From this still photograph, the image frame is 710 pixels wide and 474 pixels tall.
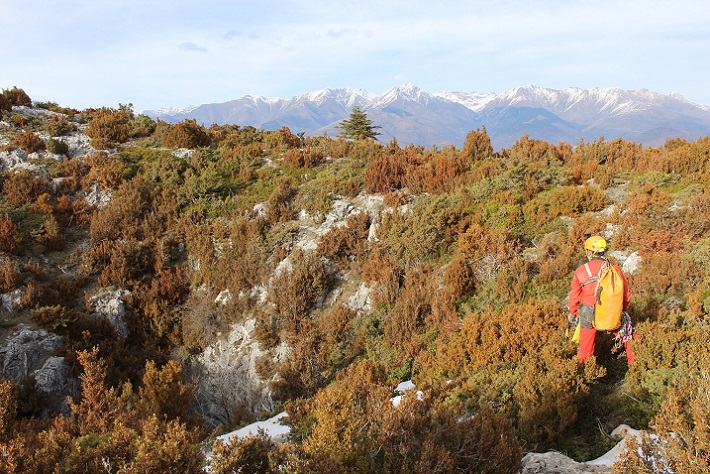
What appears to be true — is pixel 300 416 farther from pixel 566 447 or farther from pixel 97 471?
pixel 566 447

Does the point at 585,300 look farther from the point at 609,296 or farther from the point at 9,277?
the point at 9,277

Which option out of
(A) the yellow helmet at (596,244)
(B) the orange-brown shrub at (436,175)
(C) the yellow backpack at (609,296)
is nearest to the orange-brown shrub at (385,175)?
(B) the orange-brown shrub at (436,175)

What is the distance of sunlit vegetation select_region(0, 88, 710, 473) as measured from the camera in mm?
3764

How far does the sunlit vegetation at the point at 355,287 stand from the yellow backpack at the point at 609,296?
0.64 meters

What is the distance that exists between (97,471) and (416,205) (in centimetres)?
889

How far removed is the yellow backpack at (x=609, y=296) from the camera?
15.6 feet

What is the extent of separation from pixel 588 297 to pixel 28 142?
19300 millimetres

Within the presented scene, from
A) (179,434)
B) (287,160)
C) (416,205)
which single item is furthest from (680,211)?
(287,160)

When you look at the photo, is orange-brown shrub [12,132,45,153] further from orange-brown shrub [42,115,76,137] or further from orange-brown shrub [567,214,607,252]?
orange-brown shrub [567,214,607,252]

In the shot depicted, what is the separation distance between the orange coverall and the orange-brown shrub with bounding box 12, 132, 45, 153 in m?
19.0

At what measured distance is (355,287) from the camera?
33.1 ft

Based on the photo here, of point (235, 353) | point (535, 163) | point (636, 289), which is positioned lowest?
point (235, 353)

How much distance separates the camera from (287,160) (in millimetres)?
14734

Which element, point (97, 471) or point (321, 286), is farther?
point (321, 286)
